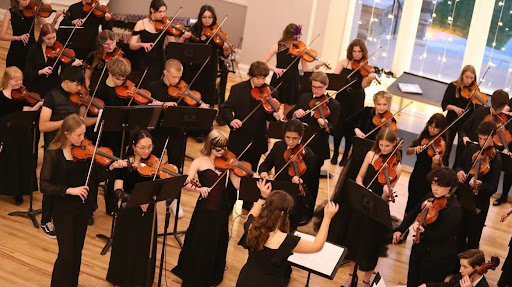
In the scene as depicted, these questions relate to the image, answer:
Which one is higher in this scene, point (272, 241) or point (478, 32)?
point (478, 32)

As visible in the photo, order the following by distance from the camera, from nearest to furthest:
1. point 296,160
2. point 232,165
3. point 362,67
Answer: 1. point 232,165
2. point 296,160
3. point 362,67

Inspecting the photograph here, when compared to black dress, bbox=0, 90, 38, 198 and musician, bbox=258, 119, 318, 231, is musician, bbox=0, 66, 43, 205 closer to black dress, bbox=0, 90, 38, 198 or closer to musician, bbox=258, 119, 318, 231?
black dress, bbox=0, 90, 38, 198

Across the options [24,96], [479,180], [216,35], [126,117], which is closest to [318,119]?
[479,180]

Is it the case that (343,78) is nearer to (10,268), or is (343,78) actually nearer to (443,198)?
(443,198)

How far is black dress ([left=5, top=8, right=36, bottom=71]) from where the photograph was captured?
8.55m

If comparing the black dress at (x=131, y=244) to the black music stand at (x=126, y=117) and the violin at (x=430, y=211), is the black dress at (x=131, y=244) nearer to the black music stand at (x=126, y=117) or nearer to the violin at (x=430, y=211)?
the black music stand at (x=126, y=117)

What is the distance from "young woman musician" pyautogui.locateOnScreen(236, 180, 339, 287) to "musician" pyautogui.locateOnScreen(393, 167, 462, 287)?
116cm

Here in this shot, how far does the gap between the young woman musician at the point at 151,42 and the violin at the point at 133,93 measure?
1.30m

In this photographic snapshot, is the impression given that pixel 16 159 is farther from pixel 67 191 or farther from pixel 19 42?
pixel 19 42

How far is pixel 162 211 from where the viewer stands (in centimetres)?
735

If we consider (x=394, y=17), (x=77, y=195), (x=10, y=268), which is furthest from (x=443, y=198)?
(x=394, y=17)

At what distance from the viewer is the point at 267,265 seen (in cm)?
483

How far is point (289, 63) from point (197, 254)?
3.16 meters

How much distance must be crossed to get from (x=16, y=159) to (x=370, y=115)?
313cm
